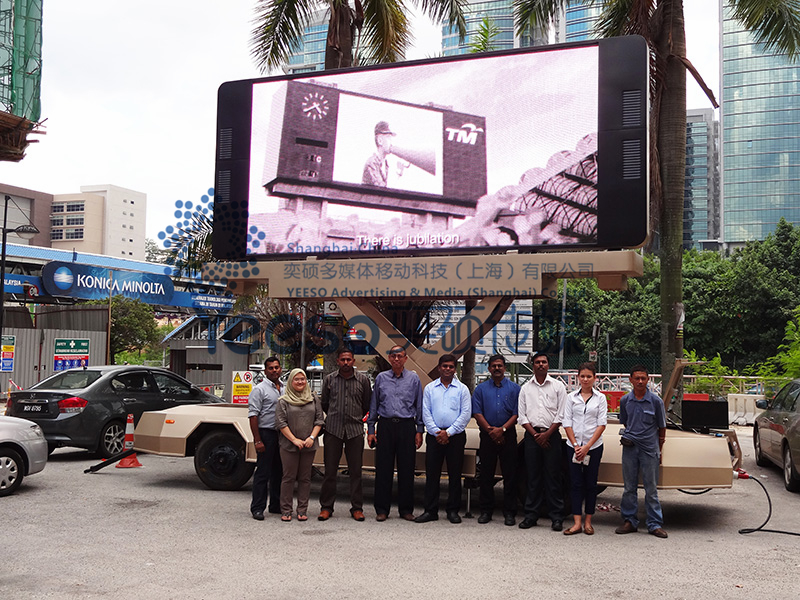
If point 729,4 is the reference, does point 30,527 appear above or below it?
below

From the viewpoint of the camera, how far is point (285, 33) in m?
15.5

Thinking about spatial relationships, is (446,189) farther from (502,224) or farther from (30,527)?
(30,527)

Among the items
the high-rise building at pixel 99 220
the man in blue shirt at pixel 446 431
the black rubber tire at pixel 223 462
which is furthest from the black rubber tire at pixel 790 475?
the high-rise building at pixel 99 220

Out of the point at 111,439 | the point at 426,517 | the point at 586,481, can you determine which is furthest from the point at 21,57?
the point at 586,481

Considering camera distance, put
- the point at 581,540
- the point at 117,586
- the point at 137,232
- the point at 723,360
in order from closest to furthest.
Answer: the point at 117,586
the point at 581,540
the point at 723,360
the point at 137,232

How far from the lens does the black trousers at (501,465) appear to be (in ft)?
27.5

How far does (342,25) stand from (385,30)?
3.05ft

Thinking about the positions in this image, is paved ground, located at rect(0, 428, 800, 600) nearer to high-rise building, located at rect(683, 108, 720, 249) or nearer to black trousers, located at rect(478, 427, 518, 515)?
black trousers, located at rect(478, 427, 518, 515)

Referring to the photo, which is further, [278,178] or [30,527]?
[278,178]

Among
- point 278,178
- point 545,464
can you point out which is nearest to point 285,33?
point 278,178

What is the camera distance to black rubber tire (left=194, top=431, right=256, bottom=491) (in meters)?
9.98

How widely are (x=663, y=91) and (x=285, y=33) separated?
7.47 m

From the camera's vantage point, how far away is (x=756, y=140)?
154250 mm

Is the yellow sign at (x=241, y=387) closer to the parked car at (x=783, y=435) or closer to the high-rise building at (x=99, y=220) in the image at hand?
the parked car at (x=783, y=435)
